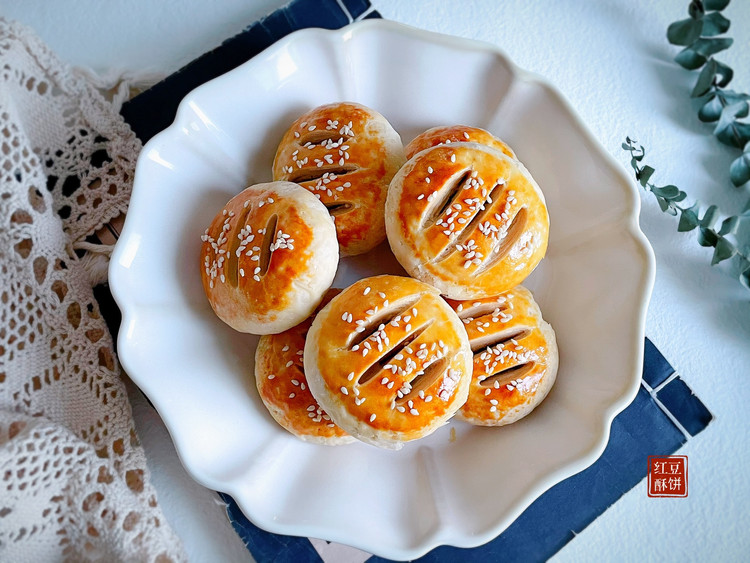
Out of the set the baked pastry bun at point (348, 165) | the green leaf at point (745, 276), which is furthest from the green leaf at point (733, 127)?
the baked pastry bun at point (348, 165)

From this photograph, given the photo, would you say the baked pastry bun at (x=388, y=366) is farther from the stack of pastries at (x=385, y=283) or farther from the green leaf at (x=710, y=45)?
the green leaf at (x=710, y=45)

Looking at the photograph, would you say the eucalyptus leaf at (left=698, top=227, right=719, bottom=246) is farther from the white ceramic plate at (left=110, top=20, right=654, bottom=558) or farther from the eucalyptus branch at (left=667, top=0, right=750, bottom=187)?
the white ceramic plate at (left=110, top=20, right=654, bottom=558)

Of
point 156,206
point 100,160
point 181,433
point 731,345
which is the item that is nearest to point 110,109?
point 100,160

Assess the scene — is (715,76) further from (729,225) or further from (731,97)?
(729,225)

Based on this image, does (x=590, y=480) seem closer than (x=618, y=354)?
No

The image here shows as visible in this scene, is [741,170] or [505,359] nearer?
[505,359]

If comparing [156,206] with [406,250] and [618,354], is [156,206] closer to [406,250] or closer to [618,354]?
[406,250]

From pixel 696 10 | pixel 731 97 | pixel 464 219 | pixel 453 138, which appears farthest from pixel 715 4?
pixel 464 219
